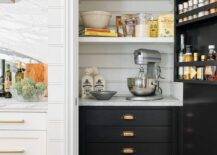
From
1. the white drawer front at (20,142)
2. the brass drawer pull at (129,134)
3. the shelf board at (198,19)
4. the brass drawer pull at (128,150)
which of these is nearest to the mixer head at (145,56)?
the shelf board at (198,19)

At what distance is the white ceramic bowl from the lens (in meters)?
2.54

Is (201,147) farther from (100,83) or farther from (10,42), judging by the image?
(10,42)

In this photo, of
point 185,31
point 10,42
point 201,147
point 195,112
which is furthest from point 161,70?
point 10,42

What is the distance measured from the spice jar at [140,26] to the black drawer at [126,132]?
81 cm

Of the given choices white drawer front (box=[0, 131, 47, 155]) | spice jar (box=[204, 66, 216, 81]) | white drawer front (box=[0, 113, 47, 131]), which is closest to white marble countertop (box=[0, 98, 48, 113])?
white drawer front (box=[0, 113, 47, 131])

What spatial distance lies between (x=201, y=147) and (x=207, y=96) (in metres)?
0.37

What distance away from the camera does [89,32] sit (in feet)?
8.25

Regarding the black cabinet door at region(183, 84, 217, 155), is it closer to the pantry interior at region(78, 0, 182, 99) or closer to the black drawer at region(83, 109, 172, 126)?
the black drawer at region(83, 109, 172, 126)

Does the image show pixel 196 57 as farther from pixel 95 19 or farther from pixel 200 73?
Answer: pixel 95 19

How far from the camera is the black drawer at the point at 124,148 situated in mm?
2393

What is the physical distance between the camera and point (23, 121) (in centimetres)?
215

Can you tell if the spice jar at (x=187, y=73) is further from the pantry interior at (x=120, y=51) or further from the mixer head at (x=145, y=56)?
the pantry interior at (x=120, y=51)

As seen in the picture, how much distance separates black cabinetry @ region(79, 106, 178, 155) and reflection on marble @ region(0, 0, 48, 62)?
2.84 feet

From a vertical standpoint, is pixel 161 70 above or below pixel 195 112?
above
